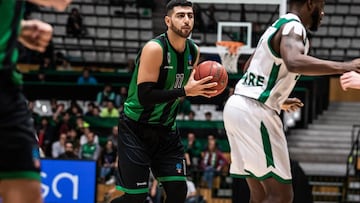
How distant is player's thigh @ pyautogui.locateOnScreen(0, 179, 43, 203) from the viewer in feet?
11.2

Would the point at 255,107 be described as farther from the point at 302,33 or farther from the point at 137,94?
the point at 137,94

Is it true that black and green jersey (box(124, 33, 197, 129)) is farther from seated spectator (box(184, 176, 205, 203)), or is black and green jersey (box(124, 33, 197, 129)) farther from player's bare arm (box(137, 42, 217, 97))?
seated spectator (box(184, 176, 205, 203))

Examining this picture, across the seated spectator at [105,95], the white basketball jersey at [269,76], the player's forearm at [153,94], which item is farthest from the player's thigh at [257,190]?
the seated spectator at [105,95]

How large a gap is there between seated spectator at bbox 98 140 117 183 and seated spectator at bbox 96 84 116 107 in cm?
269

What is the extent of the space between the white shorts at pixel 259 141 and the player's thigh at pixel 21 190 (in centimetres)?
187

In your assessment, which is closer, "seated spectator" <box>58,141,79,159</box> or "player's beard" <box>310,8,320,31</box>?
"player's beard" <box>310,8,320,31</box>

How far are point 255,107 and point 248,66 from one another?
0.35 metres

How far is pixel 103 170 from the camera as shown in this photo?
11.8m

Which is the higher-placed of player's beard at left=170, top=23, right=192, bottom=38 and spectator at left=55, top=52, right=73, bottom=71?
player's beard at left=170, top=23, right=192, bottom=38

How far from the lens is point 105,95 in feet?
50.1

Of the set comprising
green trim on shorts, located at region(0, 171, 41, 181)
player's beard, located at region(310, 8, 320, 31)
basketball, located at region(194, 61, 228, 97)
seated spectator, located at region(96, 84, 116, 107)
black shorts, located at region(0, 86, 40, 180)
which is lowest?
seated spectator, located at region(96, 84, 116, 107)

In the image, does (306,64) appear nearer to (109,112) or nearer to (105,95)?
(109,112)

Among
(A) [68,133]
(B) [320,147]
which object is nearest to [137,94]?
(A) [68,133]

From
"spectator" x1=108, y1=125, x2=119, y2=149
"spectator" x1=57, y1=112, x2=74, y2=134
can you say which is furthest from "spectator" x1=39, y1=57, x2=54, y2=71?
"spectator" x1=108, y1=125, x2=119, y2=149
